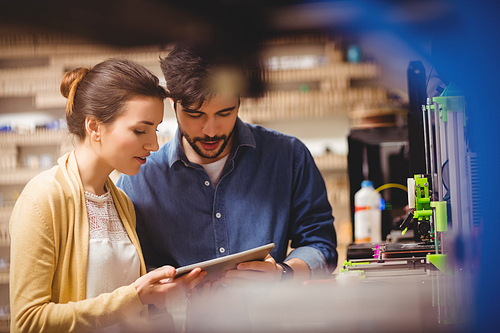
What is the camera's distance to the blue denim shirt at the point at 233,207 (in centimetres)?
122

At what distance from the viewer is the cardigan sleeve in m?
0.80

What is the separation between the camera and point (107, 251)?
950mm

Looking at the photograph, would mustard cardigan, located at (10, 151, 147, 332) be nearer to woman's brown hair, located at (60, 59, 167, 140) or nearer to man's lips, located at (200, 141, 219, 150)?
woman's brown hair, located at (60, 59, 167, 140)

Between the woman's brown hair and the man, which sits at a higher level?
the woman's brown hair

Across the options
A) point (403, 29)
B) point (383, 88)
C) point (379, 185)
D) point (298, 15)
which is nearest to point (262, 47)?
point (298, 15)

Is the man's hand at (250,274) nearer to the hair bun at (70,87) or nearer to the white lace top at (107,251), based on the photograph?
the white lace top at (107,251)

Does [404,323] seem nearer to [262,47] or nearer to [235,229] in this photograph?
[262,47]

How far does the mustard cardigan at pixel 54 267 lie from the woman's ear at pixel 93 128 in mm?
110

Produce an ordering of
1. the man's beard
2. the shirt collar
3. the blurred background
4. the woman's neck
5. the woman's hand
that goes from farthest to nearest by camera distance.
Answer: the shirt collar
the man's beard
the woman's neck
the woman's hand
the blurred background

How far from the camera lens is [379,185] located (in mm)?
2154

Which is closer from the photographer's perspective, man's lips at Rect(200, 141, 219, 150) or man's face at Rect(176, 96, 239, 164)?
man's face at Rect(176, 96, 239, 164)

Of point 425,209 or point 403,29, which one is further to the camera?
point 425,209

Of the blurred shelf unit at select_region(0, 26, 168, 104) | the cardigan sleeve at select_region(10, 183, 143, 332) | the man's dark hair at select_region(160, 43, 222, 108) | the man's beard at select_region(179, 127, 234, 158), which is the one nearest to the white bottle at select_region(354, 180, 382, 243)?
the man's beard at select_region(179, 127, 234, 158)

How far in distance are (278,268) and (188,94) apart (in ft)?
1.62
